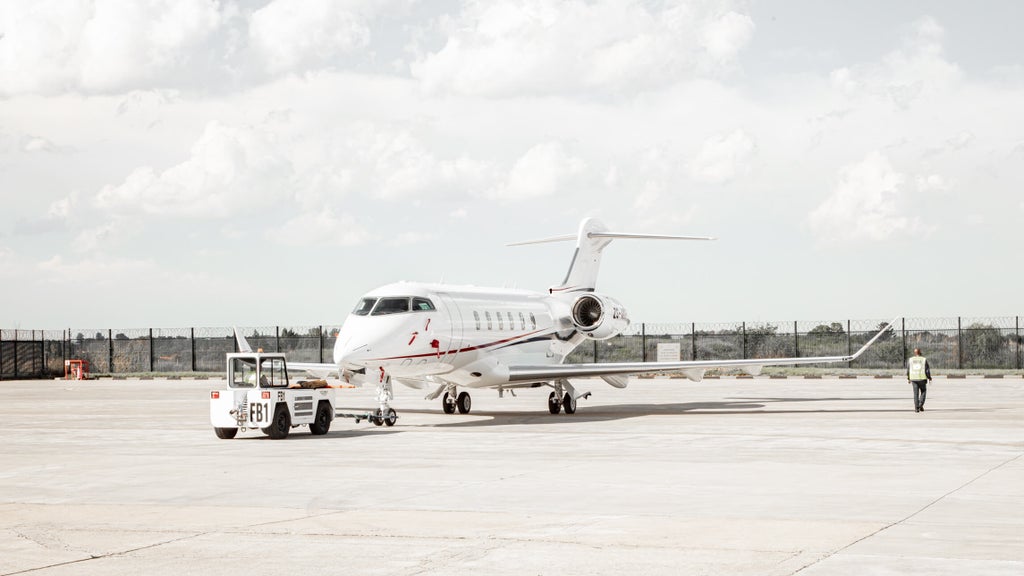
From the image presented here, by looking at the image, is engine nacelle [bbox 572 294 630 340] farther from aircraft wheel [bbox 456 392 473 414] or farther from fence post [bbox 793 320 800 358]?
fence post [bbox 793 320 800 358]

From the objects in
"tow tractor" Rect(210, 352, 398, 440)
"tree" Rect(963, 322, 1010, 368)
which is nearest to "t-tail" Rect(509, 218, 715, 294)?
"tow tractor" Rect(210, 352, 398, 440)

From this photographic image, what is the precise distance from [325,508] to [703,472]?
558 cm

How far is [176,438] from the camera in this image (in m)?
22.8

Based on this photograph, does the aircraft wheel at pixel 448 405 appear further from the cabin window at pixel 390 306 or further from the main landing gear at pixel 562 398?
the cabin window at pixel 390 306

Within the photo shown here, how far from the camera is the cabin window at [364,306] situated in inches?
1030

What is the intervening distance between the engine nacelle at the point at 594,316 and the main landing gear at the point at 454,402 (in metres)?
4.68

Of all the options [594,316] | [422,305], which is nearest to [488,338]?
[422,305]

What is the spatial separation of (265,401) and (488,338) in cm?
850

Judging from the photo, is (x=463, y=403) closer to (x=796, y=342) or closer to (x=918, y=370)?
(x=918, y=370)

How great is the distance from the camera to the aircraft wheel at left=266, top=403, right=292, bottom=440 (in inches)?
876

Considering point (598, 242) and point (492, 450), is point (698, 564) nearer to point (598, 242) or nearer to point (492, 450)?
point (492, 450)

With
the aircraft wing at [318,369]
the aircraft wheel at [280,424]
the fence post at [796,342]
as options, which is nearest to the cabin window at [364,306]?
the aircraft wheel at [280,424]

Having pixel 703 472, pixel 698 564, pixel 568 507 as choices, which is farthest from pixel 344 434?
pixel 698 564

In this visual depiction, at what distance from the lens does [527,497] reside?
43.1 feet
